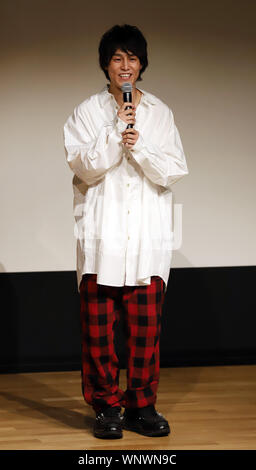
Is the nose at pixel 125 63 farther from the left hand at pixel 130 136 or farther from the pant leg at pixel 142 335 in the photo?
the pant leg at pixel 142 335

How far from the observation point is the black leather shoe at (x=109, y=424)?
10.3 ft

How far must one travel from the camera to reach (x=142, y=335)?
3.20 metres

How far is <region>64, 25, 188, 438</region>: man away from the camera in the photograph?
309 centimetres

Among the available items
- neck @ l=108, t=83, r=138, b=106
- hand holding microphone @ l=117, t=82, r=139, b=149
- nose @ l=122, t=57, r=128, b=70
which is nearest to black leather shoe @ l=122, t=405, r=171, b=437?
hand holding microphone @ l=117, t=82, r=139, b=149

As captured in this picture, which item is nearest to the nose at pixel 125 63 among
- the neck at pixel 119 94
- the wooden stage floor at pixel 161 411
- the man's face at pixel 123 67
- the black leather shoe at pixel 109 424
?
the man's face at pixel 123 67

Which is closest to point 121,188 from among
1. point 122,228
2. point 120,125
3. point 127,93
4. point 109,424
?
point 122,228

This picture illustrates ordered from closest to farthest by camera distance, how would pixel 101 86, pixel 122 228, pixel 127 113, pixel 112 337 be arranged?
1. pixel 127 113
2. pixel 122 228
3. pixel 112 337
4. pixel 101 86

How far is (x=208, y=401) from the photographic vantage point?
378 cm

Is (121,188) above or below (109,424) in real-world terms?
above

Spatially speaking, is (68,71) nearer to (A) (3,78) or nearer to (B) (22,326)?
(A) (3,78)

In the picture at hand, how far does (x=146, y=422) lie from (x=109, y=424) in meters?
0.16

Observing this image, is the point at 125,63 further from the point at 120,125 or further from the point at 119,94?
the point at 120,125

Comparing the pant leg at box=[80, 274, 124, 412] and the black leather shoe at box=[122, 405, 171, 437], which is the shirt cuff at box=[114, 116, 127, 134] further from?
the black leather shoe at box=[122, 405, 171, 437]

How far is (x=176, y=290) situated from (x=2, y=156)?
4.34 ft
